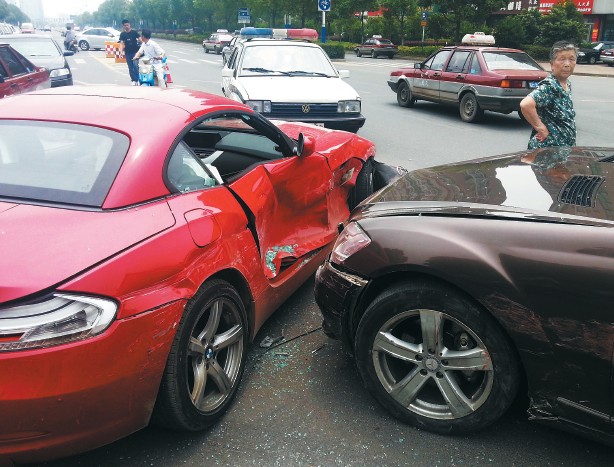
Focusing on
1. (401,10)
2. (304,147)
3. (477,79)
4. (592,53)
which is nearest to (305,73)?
(477,79)

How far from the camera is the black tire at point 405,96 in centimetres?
1439

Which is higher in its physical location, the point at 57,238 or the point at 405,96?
the point at 57,238

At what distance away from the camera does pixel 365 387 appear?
111 inches

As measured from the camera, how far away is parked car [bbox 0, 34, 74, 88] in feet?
46.3

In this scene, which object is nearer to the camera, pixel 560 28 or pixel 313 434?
pixel 313 434

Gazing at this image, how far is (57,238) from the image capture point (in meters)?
2.19

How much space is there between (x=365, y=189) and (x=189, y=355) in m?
2.94

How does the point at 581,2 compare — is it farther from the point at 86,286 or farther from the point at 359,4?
the point at 86,286

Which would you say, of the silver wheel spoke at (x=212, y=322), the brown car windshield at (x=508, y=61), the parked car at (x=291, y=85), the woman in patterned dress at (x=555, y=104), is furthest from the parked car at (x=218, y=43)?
the silver wheel spoke at (x=212, y=322)

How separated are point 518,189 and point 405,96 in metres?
12.3

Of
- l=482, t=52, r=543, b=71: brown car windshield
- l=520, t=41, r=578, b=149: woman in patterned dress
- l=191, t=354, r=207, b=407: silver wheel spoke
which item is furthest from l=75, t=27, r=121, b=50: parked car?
l=191, t=354, r=207, b=407: silver wheel spoke

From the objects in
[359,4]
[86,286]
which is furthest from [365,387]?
[359,4]

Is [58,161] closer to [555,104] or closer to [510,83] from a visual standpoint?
[555,104]

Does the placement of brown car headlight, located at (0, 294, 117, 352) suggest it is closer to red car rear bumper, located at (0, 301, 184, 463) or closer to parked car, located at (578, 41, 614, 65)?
red car rear bumper, located at (0, 301, 184, 463)
